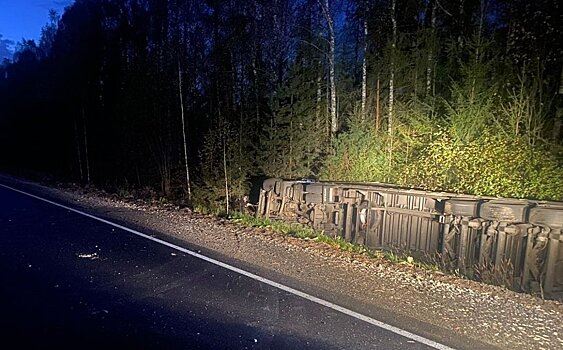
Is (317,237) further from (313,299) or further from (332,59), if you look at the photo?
(332,59)

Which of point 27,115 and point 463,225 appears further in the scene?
point 27,115

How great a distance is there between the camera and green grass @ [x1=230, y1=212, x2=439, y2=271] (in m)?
7.61

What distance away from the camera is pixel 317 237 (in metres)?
9.22

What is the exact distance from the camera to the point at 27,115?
32312 mm

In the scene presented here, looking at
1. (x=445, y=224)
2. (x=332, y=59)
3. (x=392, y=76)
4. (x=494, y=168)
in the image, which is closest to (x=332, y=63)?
(x=332, y=59)

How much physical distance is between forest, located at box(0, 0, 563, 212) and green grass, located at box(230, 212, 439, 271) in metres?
2.66

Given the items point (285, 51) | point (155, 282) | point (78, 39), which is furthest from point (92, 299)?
point (78, 39)

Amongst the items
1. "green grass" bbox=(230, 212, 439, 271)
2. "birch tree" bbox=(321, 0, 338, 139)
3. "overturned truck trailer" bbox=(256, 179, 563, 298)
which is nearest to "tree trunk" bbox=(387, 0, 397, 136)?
"birch tree" bbox=(321, 0, 338, 139)

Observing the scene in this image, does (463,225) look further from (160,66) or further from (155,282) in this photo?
(160,66)

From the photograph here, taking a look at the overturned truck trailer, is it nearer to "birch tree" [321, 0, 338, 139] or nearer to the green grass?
the green grass

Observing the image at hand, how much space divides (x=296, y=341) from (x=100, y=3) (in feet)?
94.8

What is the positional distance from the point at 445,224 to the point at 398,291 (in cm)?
→ 309

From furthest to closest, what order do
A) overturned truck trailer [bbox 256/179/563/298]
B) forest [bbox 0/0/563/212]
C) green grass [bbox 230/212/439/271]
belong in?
forest [bbox 0/0/563/212] → green grass [bbox 230/212/439/271] → overturned truck trailer [bbox 256/179/563/298]

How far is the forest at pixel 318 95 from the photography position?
10.4m
